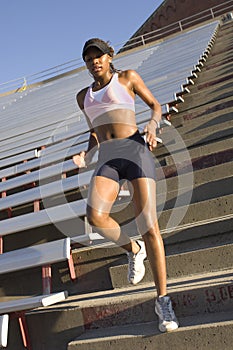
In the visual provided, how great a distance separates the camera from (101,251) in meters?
2.47

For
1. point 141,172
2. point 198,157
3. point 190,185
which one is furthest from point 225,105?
point 141,172

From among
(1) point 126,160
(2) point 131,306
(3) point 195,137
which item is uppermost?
(3) point 195,137

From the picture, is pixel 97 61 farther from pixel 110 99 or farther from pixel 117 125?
pixel 117 125

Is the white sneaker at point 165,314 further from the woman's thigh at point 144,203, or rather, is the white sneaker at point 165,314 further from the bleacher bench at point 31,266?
the bleacher bench at point 31,266

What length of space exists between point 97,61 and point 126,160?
439 millimetres

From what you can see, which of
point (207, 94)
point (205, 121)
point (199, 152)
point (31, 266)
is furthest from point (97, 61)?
point (207, 94)

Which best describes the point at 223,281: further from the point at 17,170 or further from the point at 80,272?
the point at 17,170

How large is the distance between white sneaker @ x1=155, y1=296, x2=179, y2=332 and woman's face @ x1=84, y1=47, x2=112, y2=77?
0.97 meters

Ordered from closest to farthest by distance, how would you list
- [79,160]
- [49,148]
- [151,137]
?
[151,137] < [79,160] < [49,148]

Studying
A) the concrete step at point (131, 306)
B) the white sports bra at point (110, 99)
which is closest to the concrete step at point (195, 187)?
the concrete step at point (131, 306)

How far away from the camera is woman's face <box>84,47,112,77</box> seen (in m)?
1.97

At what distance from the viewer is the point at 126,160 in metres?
1.95

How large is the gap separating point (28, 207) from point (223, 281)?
5.96 feet

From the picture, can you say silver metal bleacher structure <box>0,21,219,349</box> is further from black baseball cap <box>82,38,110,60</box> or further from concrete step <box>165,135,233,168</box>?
black baseball cap <box>82,38,110,60</box>
